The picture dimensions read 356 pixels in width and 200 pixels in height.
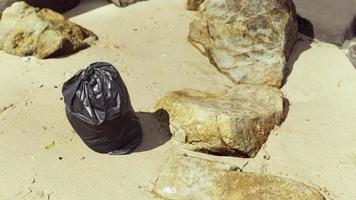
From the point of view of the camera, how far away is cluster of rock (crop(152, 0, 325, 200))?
3.44 m

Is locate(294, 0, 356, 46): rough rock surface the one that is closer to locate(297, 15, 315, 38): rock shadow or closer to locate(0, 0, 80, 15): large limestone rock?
locate(297, 15, 315, 38): rock shadow

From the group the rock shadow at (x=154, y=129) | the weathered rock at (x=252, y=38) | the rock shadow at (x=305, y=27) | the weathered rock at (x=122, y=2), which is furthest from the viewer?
the weathered rock at (x=122, y=2)

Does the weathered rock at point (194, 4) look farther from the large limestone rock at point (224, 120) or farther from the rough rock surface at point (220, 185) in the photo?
the rough rock surface at point (220, 185)

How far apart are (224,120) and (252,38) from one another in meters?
1.29

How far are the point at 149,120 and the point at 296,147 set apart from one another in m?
1.28

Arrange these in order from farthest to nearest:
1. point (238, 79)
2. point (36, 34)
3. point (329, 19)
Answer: point (329, 19)
point (36, 34)
point (238, 79)

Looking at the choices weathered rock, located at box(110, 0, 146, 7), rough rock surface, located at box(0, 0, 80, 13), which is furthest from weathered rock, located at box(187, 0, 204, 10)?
rough rock surface, located at box(0, 0, 80, 13)

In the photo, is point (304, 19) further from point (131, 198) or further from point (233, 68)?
point (131, 198)

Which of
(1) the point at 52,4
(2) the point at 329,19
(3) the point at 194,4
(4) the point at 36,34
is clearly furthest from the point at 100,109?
(2) the point at 329,19

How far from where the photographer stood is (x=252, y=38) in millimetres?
4754

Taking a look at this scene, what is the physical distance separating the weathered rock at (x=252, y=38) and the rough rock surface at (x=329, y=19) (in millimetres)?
515

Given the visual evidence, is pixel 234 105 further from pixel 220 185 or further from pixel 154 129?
pixel 220 185

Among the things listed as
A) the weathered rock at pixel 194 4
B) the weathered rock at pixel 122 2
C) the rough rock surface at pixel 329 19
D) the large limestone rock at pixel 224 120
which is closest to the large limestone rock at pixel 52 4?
the weathered rock at pixel 122 2

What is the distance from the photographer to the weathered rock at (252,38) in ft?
15.4
